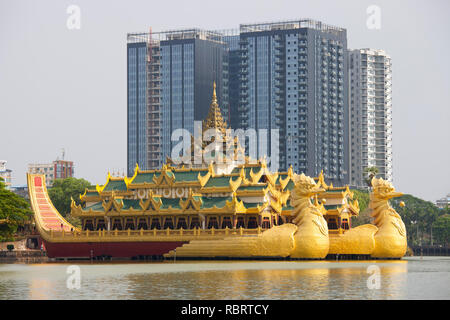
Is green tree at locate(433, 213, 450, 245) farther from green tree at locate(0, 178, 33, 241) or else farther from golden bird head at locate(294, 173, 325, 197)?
green tree at locate(0, 178, 33, 241)

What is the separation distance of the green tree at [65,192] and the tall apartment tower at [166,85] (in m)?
43.0

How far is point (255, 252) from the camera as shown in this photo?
7194 cm

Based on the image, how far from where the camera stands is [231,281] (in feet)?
168

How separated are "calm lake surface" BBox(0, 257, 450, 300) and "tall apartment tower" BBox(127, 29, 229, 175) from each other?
297ft

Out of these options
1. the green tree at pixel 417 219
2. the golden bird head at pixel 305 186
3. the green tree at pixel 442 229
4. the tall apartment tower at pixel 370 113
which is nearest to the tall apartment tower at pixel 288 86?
the tall apartment tower at pixel 370 113

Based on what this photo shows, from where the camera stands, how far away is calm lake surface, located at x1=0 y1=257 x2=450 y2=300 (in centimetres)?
4444

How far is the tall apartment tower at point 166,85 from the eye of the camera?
15775cm

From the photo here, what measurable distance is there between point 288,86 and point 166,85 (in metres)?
20.0

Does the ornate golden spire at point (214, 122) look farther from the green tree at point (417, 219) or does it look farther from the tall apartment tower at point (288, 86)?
the tall apartment tower at point (288, 86)

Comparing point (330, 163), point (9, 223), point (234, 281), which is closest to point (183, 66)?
point (330, 163)

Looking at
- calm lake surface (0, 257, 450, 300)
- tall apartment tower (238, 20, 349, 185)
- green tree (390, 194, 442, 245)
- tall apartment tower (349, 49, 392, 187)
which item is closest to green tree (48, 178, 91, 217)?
green tree (390, 194, 442, 245)

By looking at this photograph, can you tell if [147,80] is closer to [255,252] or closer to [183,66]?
[183,66]

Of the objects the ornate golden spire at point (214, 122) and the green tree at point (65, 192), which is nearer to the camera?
the ornate golden spire at point (214, 122)
